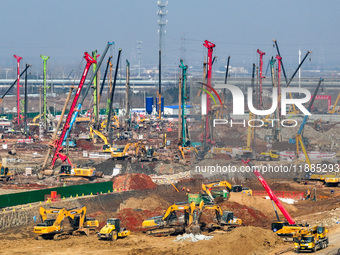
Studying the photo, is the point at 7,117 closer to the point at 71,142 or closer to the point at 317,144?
the point at 71,142

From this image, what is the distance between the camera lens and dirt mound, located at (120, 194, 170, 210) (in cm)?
3944

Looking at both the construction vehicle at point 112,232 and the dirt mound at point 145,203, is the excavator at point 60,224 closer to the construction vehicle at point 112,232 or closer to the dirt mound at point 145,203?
the construction vehicle at point 112,232

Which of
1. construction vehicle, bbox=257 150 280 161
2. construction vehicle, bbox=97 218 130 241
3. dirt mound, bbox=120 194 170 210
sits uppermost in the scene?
construction vehicle, bbox=257 150 280 161

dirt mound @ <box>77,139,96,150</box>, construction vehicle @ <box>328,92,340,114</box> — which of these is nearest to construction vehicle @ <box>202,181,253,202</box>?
dirt mound @ <box>77,139,96,150</box>

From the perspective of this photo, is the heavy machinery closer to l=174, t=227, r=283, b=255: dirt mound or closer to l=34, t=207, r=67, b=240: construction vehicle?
l=34, t=207, r=67, b=240: construction vehicle

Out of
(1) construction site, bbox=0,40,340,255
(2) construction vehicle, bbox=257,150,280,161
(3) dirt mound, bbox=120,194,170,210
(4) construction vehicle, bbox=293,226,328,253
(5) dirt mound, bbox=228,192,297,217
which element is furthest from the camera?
(2) construction vehicle, bbox=257,150,280,161

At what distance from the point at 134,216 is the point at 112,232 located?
5.11m

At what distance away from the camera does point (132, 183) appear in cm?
4675

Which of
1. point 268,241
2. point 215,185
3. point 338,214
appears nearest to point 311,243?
point 268,241

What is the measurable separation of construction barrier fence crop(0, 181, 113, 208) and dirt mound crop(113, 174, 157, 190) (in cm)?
184

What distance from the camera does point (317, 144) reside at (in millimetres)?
70625

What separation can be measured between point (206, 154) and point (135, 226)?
91.6 feet

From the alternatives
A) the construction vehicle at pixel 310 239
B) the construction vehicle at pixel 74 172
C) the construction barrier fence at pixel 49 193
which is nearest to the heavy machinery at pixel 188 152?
the construction vehicle at pixel 74 172

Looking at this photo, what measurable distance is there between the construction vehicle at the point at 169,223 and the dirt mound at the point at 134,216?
1.84 metres
